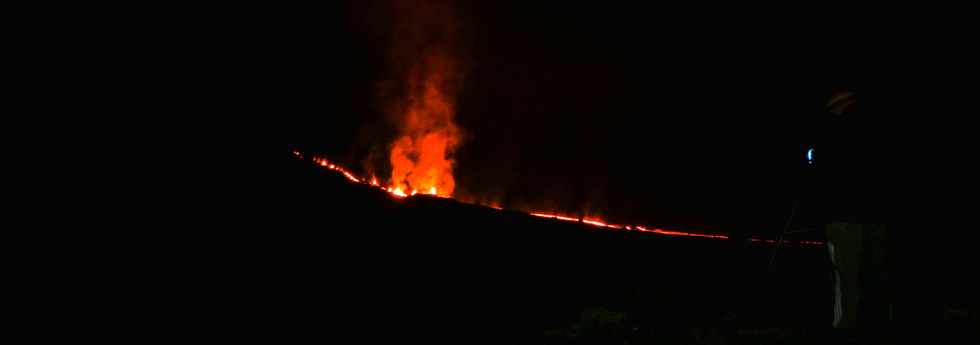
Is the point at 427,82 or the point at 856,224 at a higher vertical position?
the point at 427,82

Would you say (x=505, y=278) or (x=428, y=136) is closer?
(x=505, y=278)

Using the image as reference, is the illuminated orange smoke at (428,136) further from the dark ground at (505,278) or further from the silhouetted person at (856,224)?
the silhouetted person at (856,224)

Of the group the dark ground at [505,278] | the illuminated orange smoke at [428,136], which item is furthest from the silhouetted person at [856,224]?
the illuminated orange smoke at [428,136]

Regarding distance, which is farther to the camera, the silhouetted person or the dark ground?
the dark ground

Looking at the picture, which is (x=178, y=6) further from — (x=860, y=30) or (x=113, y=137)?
(x=860, y=30)

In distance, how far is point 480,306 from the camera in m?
5.87

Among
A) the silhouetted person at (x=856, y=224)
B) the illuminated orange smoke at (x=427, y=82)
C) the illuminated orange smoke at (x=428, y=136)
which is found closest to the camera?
the silhouetted person at (x=856, y=224)

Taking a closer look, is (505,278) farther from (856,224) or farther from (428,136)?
(428,136)

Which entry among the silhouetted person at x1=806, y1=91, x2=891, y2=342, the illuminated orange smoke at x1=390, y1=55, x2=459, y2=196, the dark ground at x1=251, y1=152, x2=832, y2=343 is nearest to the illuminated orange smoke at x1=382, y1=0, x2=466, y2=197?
the illuminated orange smoke at x1=390, y1=55, x2=459, y2=196

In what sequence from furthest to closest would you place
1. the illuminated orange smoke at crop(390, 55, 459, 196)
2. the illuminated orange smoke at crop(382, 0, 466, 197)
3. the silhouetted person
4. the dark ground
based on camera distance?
the illuminated orange smoke at crop(382, 0, 466, 197)
the illuminated orange smoke at crop(390, 55, 459, 196)
the dark ground
the silhouetted person

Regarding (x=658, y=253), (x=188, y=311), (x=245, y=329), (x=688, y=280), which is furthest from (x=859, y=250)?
(x=188, y=311)

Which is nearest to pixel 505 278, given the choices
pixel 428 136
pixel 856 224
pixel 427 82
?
pixel 856 224

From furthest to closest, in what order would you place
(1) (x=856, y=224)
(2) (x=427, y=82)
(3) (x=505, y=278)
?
(2) (x=427, y=82) < (3) (x=505, y=278) < (1) (x=856, y=224)

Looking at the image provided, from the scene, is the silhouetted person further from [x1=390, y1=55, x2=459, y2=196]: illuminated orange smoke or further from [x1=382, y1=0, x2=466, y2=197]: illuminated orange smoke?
[x1=382, y1=0, x2=466, y2=197]: illuminated orange smoke
